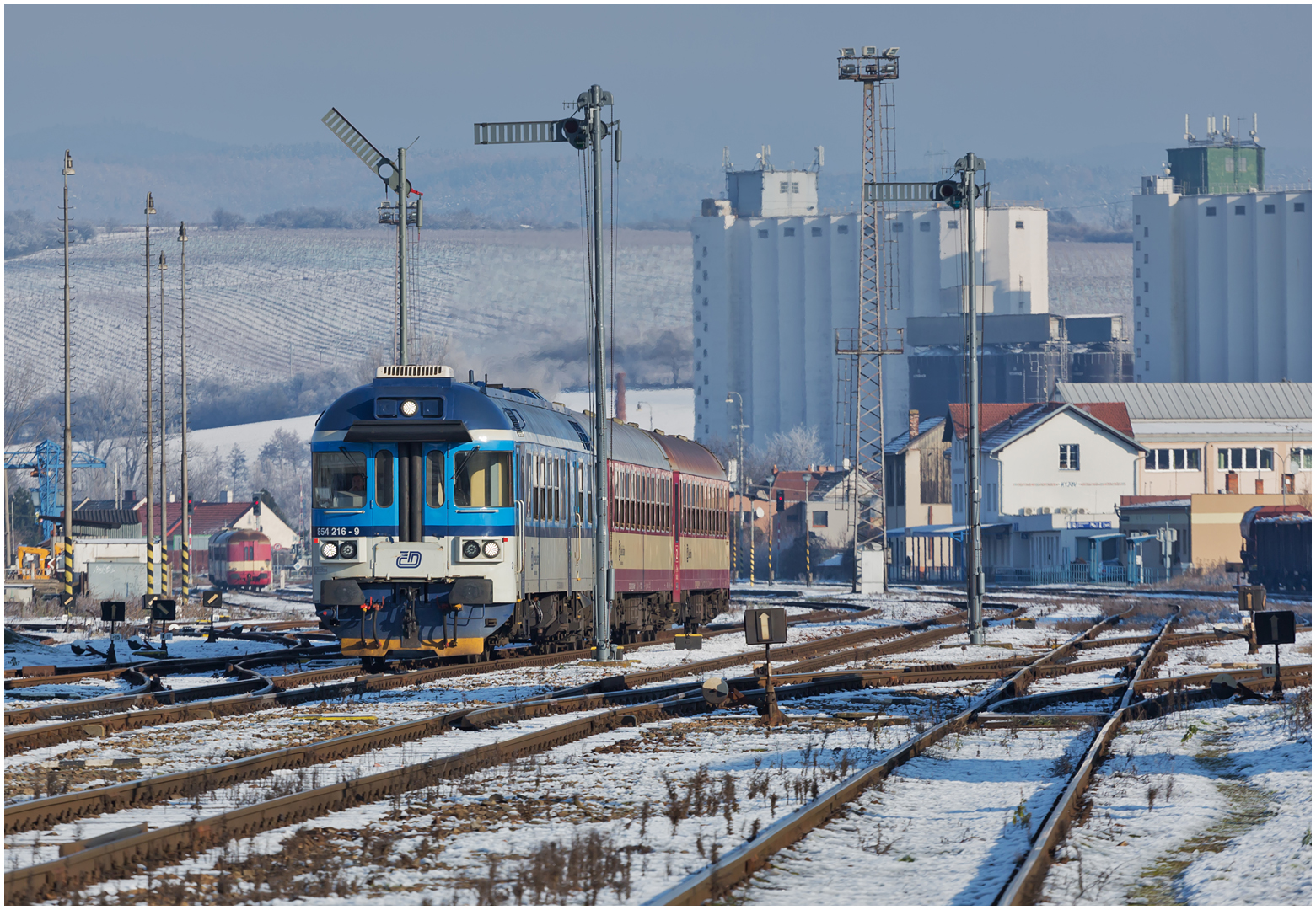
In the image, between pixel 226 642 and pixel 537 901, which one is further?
pixel 226 642

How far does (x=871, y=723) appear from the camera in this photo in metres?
17.6

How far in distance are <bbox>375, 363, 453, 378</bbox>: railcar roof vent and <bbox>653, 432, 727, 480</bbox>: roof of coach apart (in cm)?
1066

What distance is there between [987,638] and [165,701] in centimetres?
1886

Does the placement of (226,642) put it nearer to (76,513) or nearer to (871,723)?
(871,723)

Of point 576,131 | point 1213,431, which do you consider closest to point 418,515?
point 576,131

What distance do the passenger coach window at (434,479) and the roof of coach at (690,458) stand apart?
10.9 m

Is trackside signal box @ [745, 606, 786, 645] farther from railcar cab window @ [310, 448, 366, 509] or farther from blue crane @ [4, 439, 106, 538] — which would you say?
blue crane @ [4, 439, 106, 538]

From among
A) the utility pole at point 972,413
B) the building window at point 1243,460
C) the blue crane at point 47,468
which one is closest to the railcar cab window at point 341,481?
the utility pole at point 972,413

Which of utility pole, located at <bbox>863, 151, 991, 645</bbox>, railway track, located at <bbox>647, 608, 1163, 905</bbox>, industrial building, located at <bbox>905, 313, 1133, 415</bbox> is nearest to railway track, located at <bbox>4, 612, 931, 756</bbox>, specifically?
railway track, located at <bbox>647, 608, 1163, 905</bbox>

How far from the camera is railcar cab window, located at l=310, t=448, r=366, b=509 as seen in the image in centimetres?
2345

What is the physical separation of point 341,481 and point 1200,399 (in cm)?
9873

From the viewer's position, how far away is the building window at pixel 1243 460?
357ft

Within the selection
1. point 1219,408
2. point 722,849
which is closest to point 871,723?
point 722,849

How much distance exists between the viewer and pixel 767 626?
719 inches
